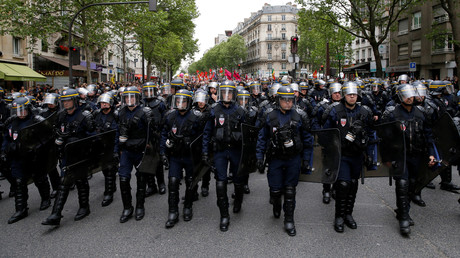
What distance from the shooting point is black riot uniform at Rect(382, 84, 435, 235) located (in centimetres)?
467

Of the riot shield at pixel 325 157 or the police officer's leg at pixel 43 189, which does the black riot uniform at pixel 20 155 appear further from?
the riot shield at pixel 325 157

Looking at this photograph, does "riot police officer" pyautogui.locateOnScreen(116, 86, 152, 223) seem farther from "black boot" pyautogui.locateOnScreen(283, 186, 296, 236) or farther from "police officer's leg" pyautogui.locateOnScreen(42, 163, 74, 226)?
"black boot" pyautogui.locateOnScreen(283, 186, 296, 236)

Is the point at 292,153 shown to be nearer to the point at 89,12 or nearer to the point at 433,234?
the point at 433,234

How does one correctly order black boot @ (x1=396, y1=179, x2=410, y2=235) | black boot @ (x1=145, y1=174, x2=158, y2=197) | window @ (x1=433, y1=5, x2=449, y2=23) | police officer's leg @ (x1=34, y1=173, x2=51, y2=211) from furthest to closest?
window @ (x1=433, y1=5, x2=449, y2=23)
black boot @ (x1=145, y1=174, x2=158, y2=197)
police officer's leg @ (x1=34, y1=173, x2=51, y2=211)
black boot @ (x1=396, y1=179, x2=410, y2=235)

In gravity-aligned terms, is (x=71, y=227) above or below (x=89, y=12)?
below

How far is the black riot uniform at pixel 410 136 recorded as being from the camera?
4672 mm

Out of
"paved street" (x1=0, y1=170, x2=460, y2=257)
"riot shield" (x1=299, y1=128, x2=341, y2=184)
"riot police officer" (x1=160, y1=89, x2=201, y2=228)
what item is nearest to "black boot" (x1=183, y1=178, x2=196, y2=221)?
"riot police officer" (x1=160, y1=89, x2=201, y2=228)

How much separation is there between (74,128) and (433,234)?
5.44 metres

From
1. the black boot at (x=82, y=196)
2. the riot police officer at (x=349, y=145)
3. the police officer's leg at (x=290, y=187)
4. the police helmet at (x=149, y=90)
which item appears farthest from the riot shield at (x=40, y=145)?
the riot police officer at (x=349, y=145)

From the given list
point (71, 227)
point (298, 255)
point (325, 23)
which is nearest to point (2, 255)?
point (71, 227)

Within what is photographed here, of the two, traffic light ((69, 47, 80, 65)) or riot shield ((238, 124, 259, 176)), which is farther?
traffic light ((69, 47, 80, 65))

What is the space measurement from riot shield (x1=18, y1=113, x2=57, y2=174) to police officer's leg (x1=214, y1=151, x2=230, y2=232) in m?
2.88

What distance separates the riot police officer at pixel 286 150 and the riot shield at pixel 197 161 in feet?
3.29

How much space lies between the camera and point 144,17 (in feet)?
80.2
